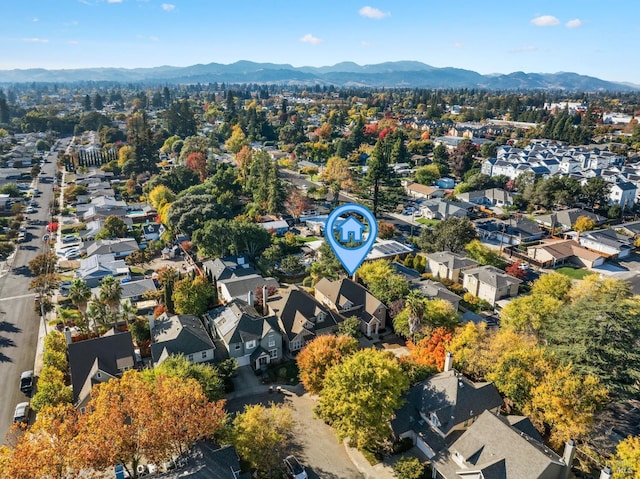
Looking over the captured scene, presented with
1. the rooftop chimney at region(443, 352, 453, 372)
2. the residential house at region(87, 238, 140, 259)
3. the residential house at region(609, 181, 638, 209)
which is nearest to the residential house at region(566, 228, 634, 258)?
the residential house at region(609, 181, 638, 209)

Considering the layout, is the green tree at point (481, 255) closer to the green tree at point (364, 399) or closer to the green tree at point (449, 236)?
the green tree at point (449, 236)

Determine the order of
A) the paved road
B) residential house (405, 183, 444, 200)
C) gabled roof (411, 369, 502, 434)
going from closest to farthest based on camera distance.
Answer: gabled roof (411, 369, 502, 434) < the paved road < residential house (405, 183, 444, 200)

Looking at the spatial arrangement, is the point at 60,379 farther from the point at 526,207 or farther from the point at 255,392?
the point at 526,207

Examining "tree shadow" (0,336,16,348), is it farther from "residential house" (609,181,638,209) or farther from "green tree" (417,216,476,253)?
"residential house" (609,181,638,209)

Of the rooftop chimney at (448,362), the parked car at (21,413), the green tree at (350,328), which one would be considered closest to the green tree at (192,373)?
the parked car at (21,413)

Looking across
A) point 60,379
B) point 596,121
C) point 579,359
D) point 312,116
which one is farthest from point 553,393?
point 312,116

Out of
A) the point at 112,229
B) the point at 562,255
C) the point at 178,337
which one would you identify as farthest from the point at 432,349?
the point at 112,229

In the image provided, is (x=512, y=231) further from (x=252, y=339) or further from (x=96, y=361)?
(x=96, y=361)
